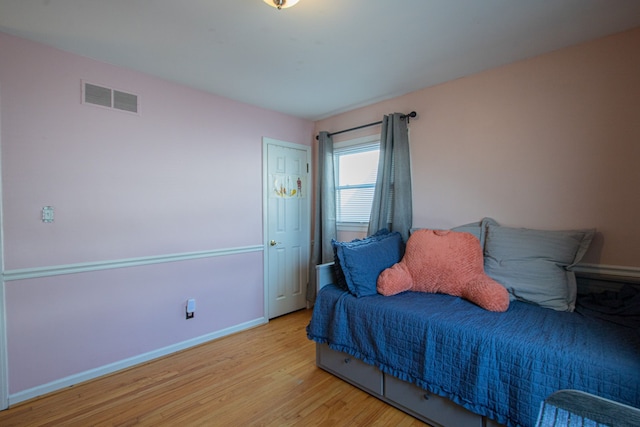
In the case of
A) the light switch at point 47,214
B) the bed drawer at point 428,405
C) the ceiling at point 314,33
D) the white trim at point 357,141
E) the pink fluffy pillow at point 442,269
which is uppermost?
the ceiling at point 314,33

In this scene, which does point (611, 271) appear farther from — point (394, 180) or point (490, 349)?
point (394, 180)

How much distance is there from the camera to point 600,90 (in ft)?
6.29

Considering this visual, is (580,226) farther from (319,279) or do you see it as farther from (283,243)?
(283,243)

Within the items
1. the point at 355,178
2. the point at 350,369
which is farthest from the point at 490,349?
the point at 355,178

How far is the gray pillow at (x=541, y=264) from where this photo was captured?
6.04 ft

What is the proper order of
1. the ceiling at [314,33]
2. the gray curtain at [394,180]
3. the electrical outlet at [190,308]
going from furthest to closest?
the gray curtain at [394,180]
the electrical outlet at [190,308]
the ceiling at [314,33]

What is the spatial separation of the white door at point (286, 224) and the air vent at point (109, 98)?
129cm

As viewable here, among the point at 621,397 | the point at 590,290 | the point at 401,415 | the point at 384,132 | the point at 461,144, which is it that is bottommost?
the point at 401,415

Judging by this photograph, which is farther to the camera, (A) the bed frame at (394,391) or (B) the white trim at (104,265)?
(B) the white trim at (104,265)

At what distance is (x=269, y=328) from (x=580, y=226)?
285cm

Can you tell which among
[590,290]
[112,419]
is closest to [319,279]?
[112,419]

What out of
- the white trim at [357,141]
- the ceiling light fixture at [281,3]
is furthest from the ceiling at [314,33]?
the white trim at [357,141]

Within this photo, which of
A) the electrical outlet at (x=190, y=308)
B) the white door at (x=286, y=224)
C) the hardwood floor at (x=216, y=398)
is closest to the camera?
the hardwood floor at (x=216, y=398)

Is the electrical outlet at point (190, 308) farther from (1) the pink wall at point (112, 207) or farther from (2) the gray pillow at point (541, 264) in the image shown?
(2) the gray pillow at point (541, 264)
